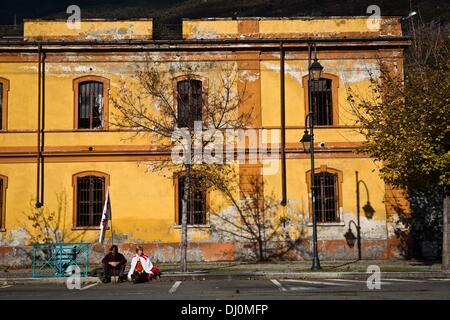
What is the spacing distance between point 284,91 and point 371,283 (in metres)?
10.6

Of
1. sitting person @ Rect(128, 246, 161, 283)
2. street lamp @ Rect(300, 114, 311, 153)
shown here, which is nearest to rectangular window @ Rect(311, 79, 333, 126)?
street lamp @ Rect(300, 114, 311, 153)

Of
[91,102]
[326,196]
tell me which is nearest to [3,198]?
[91,102]

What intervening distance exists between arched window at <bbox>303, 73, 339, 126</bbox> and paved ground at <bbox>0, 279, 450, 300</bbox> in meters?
8.90

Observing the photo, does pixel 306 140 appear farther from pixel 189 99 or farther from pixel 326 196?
pixel 189 99

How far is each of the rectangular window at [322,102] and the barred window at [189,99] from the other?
15.3 ft

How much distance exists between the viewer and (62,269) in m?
21.0

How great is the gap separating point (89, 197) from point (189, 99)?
18.4ft

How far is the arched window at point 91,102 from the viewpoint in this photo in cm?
2588

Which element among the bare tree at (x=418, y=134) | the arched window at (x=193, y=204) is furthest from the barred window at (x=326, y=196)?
the arched window at (x=193, y=204)

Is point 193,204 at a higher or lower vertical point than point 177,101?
lower

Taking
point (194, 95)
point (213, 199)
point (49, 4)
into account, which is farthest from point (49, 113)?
point (49, 4)

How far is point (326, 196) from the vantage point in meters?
25.9

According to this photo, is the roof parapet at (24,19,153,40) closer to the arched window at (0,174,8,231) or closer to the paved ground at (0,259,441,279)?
the arched window at (0,174,8,231)
